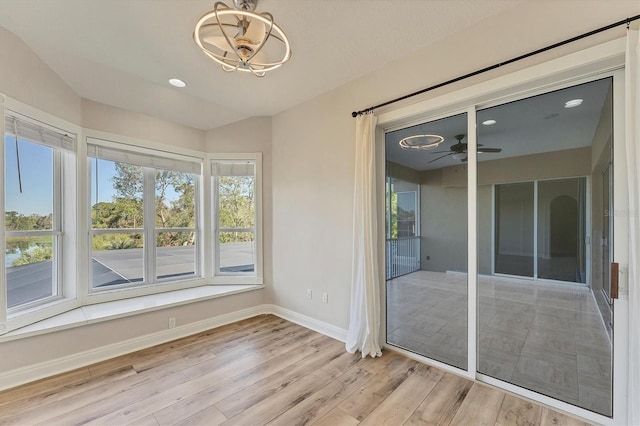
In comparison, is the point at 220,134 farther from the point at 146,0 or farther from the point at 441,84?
the point at 441,84

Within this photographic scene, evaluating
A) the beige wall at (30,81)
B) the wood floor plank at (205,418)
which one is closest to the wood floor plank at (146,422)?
the wood floor plank at (205,418)

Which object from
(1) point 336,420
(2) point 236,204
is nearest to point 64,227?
(2) point 236,204

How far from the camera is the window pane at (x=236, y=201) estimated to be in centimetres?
425

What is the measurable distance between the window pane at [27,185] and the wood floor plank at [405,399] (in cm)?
353

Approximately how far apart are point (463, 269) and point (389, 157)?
1.39 metres

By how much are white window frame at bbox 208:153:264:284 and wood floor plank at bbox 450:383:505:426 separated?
9.54 ft

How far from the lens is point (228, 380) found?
2.38 metres

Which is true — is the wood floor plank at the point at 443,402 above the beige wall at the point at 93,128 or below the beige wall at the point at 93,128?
below

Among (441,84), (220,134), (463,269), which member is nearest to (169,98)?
(220,134)

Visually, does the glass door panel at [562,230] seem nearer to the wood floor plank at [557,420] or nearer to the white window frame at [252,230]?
the wood floor plank at [557,420]

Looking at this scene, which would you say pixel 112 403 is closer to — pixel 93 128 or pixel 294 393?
pixel 294 393

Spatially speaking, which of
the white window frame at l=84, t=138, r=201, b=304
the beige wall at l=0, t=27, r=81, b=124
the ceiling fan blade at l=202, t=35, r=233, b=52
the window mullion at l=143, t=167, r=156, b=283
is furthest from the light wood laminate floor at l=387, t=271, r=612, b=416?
the beige wall at l=0, t=27, r=81, b=124

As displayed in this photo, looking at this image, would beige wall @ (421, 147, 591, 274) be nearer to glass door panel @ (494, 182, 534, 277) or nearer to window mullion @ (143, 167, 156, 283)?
glass door panel @ (494, 182, 534, 277)

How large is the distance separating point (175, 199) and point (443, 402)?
398 centimetres
